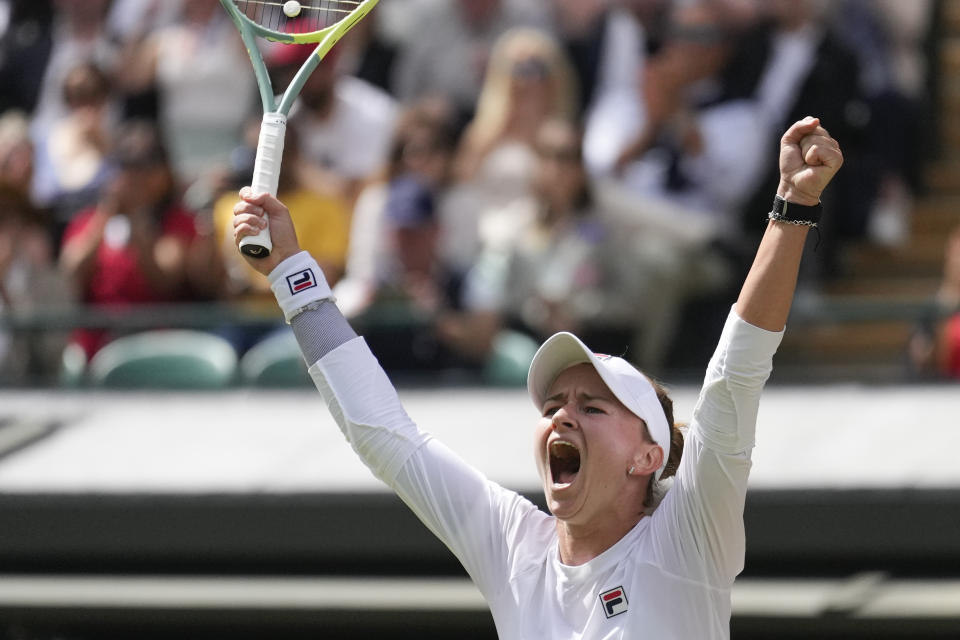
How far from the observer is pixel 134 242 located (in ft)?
22.4

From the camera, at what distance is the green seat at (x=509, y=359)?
598 cm

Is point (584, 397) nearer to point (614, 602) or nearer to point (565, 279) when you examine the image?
point (614, 602)

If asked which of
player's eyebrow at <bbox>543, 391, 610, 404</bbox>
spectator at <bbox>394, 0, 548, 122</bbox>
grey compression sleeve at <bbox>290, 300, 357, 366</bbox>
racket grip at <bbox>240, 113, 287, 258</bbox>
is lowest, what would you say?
player's eyebrow at <bbox>543, 391, 610, 404</bbox>

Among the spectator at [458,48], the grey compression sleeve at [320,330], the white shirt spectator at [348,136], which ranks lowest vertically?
the grey compression sleeve at [320,330]

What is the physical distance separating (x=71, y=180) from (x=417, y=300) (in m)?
2.37

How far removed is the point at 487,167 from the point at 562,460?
3.90m

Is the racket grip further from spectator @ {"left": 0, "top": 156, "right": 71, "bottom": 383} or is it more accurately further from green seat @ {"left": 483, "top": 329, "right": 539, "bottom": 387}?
spectator @ {"left": 0, "top": 156, "right": 71, "bottom": 383}

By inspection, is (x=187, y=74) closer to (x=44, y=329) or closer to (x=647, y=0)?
(x=44, y=329)

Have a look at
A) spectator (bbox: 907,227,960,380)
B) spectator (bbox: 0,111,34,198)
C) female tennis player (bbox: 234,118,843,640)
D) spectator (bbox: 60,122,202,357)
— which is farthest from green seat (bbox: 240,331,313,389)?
female tennis player (bbox: 234,118,843,640)

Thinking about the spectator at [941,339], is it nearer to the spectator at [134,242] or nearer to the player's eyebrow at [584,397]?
the player's eyebrow at [584,397]

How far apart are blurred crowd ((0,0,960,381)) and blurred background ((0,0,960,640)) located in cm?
2

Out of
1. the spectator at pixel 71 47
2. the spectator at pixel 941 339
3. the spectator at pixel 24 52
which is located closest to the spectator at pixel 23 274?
the spectator at pixel 71 47

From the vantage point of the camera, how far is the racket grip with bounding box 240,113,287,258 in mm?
2691

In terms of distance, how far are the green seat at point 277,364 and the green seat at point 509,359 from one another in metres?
0.83
